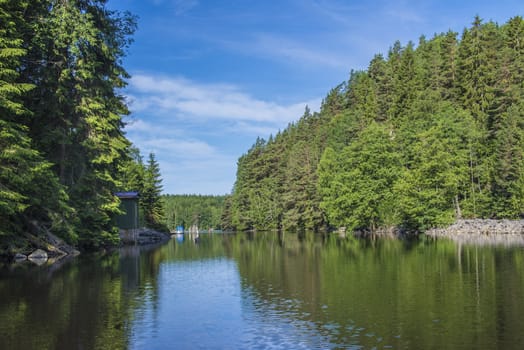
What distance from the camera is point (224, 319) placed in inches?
591

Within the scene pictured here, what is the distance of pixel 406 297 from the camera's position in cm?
1727

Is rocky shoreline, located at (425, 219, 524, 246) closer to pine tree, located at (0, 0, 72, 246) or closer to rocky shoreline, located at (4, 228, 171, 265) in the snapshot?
rocky shoreline, located at (4, 228, 171, 265)

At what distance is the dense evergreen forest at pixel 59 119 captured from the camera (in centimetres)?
2867

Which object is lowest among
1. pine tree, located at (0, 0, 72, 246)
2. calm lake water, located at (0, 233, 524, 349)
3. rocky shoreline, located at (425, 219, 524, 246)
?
calm lake water, located at (0, 233, 524, 349)

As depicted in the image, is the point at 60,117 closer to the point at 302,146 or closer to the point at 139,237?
the point at 139,237

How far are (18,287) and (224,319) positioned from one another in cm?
1121

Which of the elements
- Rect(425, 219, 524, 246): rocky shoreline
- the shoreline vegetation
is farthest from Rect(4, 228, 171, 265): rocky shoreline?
Rect(425, 219, 524, 246): rocky shoreline

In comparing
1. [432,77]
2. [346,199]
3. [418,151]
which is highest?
[432,77]

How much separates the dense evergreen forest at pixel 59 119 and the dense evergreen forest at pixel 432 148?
35.8 metres

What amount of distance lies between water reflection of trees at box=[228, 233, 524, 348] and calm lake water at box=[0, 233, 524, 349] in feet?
0.13

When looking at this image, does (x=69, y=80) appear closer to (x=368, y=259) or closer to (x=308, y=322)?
(x=368, y=259)

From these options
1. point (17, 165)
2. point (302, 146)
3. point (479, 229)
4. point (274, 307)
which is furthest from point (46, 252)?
point (302, 146)

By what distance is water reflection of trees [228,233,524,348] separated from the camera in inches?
477

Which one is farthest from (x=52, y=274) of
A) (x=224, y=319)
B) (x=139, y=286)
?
(x=224, y=319)
